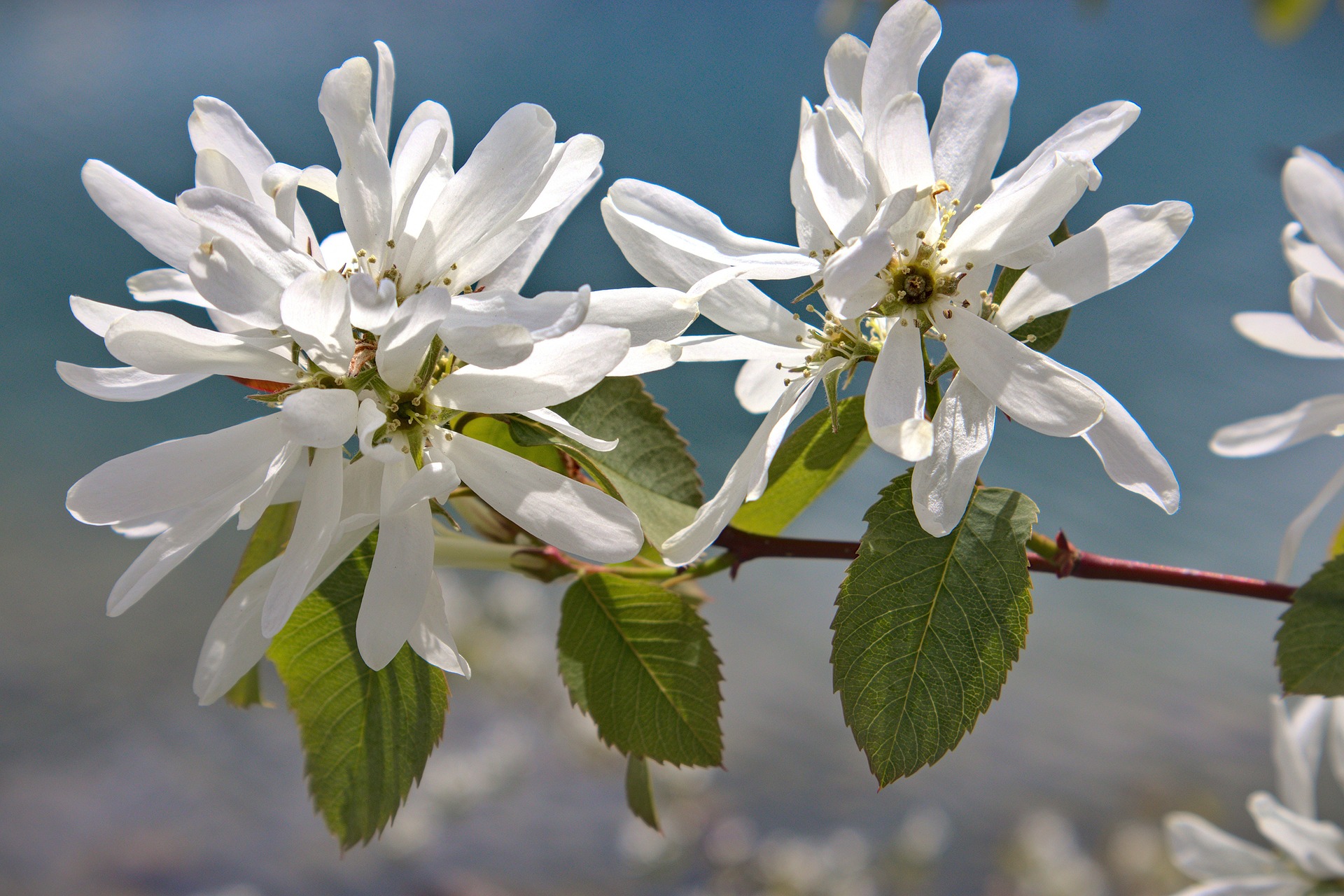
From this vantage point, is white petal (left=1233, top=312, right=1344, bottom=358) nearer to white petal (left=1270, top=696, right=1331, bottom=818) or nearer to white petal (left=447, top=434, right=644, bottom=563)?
white petal (left=1270, top=696, right=1331, bottom=818)

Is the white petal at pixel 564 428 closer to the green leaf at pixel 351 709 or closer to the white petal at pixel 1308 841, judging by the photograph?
the green leaf at pixel 351 709

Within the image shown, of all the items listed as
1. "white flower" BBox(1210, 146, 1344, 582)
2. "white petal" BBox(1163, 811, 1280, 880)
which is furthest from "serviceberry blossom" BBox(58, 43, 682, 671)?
"white petal" BBox(1163, 811, 1280, 880)

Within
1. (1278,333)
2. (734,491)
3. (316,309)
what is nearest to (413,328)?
(316,309)

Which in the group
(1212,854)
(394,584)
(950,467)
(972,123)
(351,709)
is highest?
(972,123)

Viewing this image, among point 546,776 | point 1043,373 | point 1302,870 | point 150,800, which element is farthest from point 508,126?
point 150,800

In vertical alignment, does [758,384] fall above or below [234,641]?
above

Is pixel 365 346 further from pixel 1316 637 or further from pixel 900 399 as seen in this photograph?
pixel 1316 637

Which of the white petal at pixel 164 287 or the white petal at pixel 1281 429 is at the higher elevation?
the white petal at pixel 1281 429

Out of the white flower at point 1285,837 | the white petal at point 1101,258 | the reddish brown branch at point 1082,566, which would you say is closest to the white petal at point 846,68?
the white petal at point 1101,258
